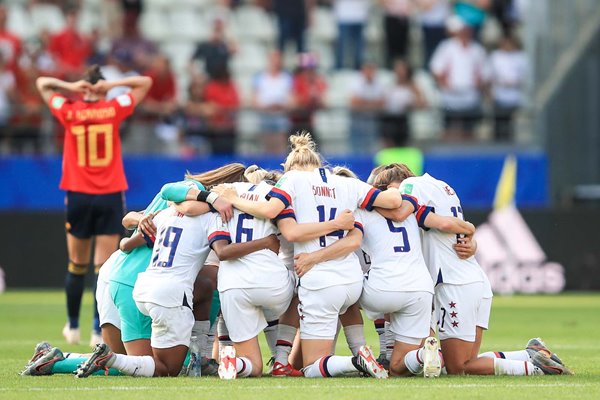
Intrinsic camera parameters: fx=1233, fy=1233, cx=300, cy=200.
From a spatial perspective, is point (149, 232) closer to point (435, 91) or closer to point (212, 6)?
point (435, 91)

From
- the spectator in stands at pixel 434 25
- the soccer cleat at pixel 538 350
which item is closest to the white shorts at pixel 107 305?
the soccer cleat at pixel 538 350

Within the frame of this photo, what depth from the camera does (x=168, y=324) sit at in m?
8.42

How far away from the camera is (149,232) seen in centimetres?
887

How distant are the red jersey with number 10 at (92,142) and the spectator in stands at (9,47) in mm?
9528

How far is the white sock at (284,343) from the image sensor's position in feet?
28.6

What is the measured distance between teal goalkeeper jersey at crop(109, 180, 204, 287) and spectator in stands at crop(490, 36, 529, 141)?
1287cm

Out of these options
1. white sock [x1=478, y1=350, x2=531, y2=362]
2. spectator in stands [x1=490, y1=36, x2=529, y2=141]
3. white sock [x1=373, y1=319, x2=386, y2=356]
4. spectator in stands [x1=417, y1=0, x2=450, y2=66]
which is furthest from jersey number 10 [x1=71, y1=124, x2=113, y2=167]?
spectator in stands [x1=417, y1=0, x2=450, y2=66]

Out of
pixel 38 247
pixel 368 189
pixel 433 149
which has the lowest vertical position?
pixel 38 247

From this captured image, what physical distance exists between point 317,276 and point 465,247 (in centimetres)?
110

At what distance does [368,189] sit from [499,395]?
1.97 m

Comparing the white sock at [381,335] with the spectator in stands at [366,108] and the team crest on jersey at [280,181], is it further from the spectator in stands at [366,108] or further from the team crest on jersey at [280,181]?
the spectator in stands at [366,108]

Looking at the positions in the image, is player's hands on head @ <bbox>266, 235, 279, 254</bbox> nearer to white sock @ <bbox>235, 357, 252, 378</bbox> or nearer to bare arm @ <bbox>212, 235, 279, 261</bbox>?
bare arm @ <bbox>212, 235, 279, 261</bbox>

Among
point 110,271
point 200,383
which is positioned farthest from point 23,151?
point 200,383

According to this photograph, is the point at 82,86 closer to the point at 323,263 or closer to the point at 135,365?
the point at 135,365
